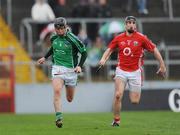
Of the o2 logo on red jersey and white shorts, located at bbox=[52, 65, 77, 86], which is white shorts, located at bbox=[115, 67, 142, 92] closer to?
the o2 logo on red jersey

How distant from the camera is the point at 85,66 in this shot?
28.6 metres

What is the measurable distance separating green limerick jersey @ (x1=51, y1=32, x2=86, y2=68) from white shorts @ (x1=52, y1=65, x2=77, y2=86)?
11 centimetres

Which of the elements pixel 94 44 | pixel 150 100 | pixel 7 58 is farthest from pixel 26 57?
pixel 150 100

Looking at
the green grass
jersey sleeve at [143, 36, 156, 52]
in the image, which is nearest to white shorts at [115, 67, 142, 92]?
jersey sleeve at [143, 36, 156, 52]

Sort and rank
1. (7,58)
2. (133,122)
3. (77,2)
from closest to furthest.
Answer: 1. (133,122)
2. (7,58)
3. (77,2)

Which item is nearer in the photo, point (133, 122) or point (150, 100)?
point (133, 122)

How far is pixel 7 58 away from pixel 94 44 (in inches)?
131

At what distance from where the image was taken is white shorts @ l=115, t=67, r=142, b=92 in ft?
60.4

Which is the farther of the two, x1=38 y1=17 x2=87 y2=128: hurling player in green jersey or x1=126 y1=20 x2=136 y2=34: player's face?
x1=126 y1=20 x2=136 y2=34: player's face

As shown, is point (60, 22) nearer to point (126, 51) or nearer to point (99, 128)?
point (126, 51)

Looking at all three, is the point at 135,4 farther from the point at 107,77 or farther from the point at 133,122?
the point at 133,122

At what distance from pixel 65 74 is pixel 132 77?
1729 millimetres

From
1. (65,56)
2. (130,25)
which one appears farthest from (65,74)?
(130,25)

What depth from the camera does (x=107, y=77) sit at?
29.4m
